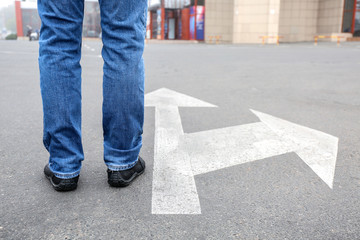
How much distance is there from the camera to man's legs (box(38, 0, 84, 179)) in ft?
4.30

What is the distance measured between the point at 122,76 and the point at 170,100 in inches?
76.8

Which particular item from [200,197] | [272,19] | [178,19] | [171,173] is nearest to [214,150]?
[171,173]

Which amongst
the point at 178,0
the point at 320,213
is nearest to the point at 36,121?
the point at 320,213

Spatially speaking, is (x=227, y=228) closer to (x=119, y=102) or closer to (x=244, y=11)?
(x=119, y=102)

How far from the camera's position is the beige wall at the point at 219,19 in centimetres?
2975

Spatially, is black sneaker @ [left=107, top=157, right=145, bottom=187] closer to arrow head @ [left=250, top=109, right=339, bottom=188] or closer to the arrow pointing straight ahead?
the arrow pointing straight ahead

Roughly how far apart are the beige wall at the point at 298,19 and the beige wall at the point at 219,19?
4257 millimetres

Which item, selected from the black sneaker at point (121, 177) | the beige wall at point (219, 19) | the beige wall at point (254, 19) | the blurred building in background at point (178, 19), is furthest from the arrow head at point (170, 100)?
the blurred building in background at point (178, 19)

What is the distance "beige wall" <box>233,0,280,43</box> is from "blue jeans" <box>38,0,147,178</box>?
83.5ft

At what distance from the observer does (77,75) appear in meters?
1.39

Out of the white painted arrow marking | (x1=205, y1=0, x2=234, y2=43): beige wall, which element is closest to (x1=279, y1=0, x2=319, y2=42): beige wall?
(x1=205, y1=0, x2=234, y2=43): beige wall

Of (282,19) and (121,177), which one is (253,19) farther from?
(121,177)

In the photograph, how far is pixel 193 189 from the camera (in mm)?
1422

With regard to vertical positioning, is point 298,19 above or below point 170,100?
above
